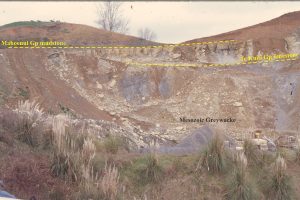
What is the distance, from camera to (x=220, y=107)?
27.0m

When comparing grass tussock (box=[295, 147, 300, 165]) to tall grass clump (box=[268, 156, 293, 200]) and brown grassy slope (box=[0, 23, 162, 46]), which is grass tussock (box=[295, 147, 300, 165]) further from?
brown grassy slope (box=[0, 23, 162, 46])

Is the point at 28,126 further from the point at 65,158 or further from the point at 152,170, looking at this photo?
the point at 152,170

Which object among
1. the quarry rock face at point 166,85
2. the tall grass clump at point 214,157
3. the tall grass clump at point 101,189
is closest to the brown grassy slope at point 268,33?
the quarry rock face at point 166,85

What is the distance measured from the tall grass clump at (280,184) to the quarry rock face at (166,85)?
12572mm

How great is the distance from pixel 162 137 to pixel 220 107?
5.15 meters

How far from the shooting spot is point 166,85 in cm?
2955

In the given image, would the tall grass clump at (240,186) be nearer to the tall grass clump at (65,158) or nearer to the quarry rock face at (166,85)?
the tall grass clump at (65,158)

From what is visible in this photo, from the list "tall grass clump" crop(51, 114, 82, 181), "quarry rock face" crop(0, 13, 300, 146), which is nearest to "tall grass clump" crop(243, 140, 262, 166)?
"tall grass clump" crop(51, 114, 82, 181)

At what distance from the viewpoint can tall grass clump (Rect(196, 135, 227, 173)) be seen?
1067cm

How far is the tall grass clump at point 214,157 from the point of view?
10674mm

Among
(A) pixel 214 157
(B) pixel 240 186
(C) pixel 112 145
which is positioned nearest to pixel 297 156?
(A) pixel 214 157

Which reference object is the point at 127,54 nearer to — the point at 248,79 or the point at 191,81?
the point at 191,81

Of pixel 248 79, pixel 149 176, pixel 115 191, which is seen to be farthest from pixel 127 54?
pixel 115 191

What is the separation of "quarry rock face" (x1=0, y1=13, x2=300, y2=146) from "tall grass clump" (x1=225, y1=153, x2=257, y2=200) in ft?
41.7
